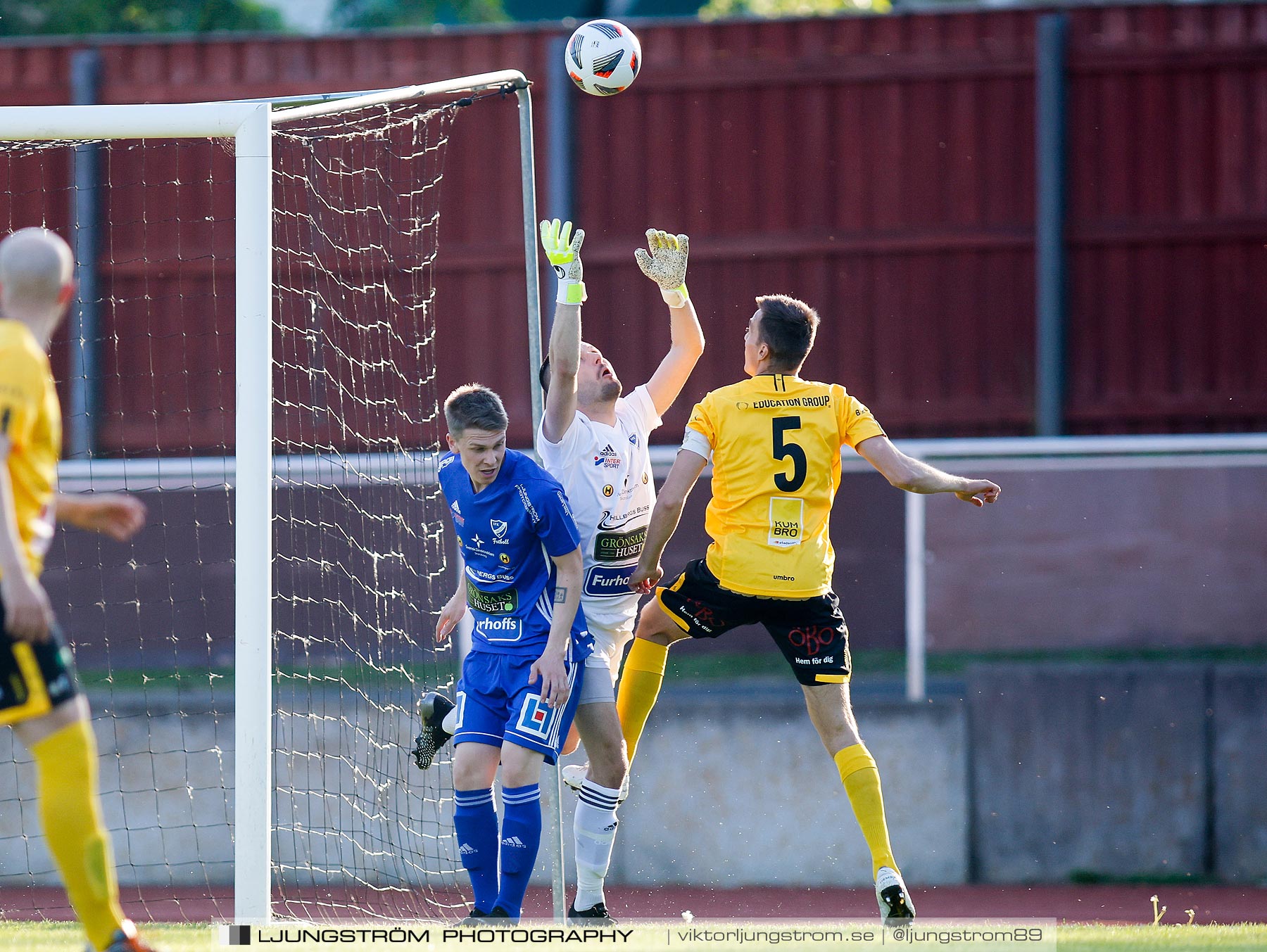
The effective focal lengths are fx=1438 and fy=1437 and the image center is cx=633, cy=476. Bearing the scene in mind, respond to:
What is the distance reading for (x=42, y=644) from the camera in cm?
329

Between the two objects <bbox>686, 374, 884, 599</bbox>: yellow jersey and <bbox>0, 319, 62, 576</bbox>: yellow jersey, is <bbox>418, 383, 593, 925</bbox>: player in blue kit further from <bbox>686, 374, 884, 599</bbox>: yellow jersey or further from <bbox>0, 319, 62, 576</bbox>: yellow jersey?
<bbox>0, 319, 62, 576</bbox>: yellow jersey

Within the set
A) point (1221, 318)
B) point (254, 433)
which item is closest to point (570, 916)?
point (254, 433)

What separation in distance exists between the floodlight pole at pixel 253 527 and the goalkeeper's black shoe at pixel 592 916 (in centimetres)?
110

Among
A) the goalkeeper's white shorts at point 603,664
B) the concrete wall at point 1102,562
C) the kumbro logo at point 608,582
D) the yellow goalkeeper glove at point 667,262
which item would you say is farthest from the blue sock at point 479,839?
the concrete wall at point 1102,562

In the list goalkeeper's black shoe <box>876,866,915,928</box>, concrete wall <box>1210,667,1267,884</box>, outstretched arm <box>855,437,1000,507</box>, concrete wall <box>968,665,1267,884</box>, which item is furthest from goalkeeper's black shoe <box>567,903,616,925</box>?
concrete wall <box>1210,667,1267,884</box>

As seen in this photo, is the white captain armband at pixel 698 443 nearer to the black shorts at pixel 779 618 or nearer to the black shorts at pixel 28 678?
the black shorts at pixel 779 618

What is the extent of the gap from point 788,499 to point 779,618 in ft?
1.43

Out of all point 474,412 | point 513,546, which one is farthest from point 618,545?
point 474,412

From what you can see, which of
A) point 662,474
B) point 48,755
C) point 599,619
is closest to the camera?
point 48,755

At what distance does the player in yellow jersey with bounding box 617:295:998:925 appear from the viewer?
16.9 ft

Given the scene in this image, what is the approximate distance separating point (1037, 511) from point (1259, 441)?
4.76ft

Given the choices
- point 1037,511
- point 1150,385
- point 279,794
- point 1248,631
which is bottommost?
point 279,794

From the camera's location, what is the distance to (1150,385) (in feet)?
37.4

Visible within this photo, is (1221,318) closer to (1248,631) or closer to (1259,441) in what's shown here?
(1259,441)
